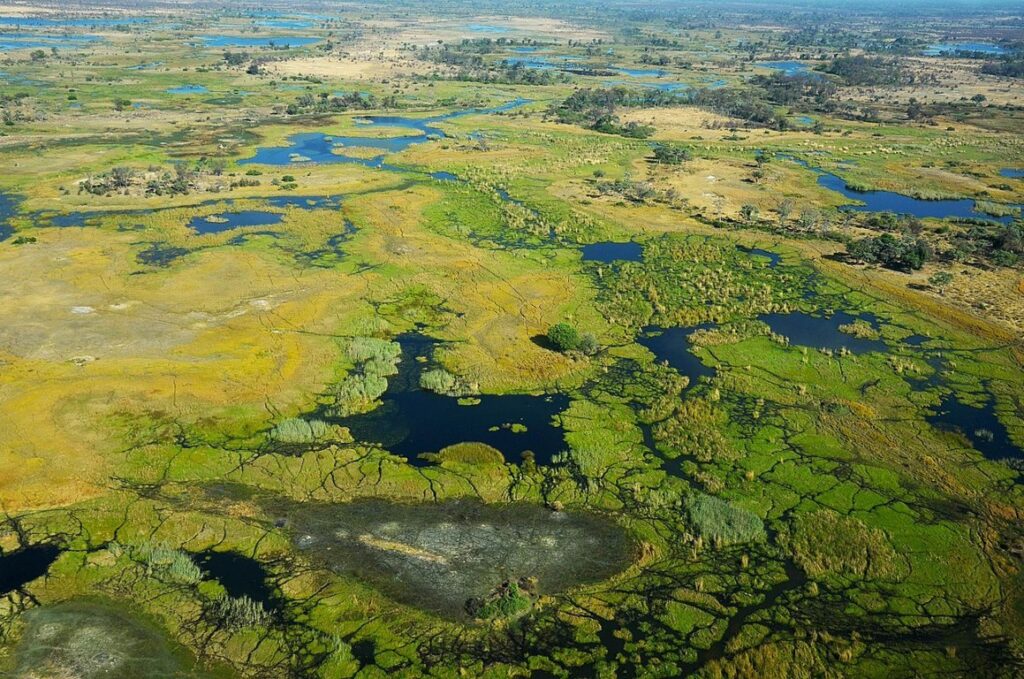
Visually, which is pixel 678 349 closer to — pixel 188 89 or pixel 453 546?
pixel 453 546

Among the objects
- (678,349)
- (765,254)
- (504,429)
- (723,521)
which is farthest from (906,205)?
(504,429)

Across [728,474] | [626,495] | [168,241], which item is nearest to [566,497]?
[626,495]

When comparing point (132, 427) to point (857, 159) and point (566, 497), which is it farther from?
point (857, 159)

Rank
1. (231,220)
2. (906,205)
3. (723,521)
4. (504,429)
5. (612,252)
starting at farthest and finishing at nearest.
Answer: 1. (906,205)
2. (231,220)
3. (612,252)
4. (504,429)
5. (723,521)

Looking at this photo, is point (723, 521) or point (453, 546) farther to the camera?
point (723, 521)

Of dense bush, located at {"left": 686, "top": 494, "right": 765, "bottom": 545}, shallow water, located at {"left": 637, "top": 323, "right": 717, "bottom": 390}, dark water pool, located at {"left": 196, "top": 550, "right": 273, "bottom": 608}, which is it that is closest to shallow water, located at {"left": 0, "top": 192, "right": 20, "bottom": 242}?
dark water pool, located at {"left": 196, "top": 550, "right": 273, "bottom": 608}

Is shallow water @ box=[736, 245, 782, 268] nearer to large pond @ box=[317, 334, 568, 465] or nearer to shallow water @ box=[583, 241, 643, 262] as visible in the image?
shallow water @ box=[583, 241, 643, 262]
